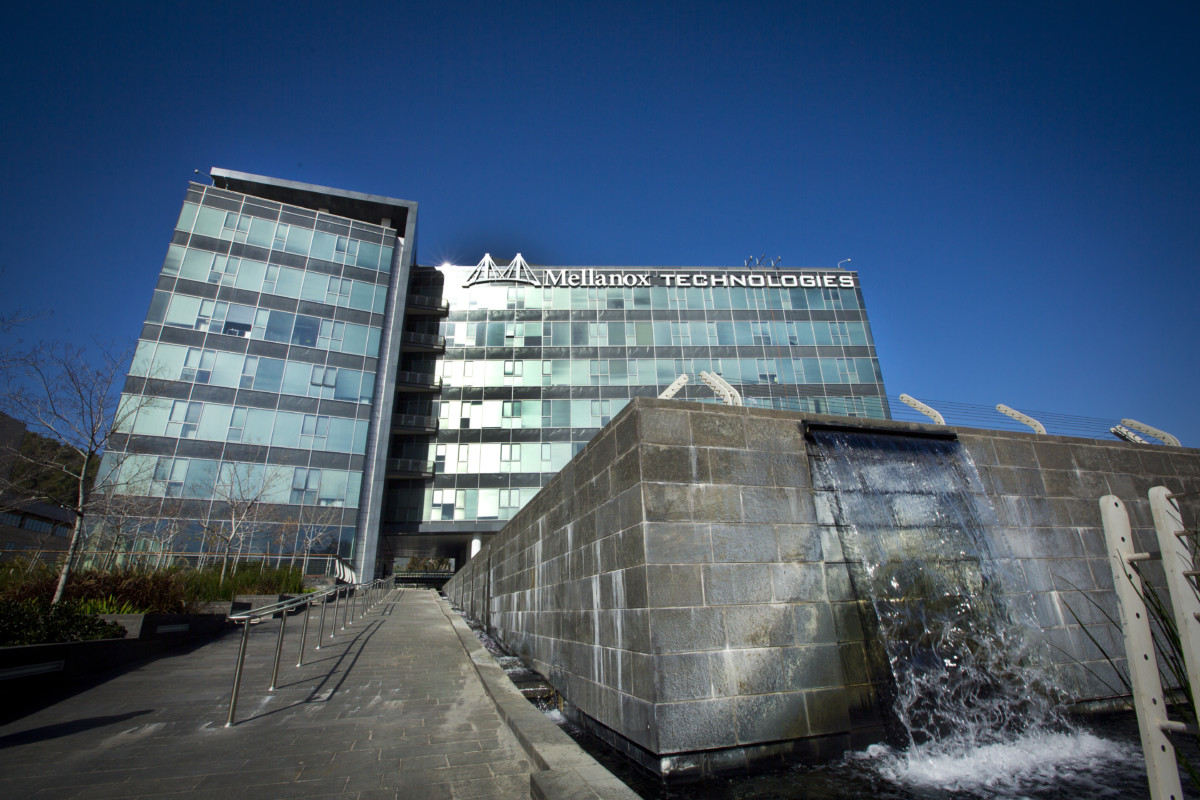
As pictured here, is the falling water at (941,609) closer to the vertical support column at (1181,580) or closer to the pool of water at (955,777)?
the pool of water at (955,777)

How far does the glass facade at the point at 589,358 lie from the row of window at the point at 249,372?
6.68 meters

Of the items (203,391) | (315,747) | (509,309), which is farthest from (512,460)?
(315,747)

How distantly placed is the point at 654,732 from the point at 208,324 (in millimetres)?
36621

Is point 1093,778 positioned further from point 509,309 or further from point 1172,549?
point 509,309

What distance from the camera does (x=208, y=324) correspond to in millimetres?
31641

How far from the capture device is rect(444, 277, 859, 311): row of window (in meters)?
41.2

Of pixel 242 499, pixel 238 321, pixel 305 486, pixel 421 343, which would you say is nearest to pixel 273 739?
pixel 242 499

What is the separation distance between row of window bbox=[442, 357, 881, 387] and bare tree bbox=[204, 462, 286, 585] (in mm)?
13811

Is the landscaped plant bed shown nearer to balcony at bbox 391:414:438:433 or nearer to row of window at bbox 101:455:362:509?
row of window at bbox 101:455:362:509

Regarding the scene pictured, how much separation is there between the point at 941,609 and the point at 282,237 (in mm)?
40411

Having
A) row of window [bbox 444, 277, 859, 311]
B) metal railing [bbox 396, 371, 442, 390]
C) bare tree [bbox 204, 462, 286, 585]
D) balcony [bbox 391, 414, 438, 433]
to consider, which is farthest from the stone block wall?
row of window [bbox 444, 277, 859, 311]

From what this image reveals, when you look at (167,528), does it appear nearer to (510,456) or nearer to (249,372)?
(249,372)

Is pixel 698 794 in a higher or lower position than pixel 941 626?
lower

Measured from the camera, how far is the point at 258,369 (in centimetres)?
3170
